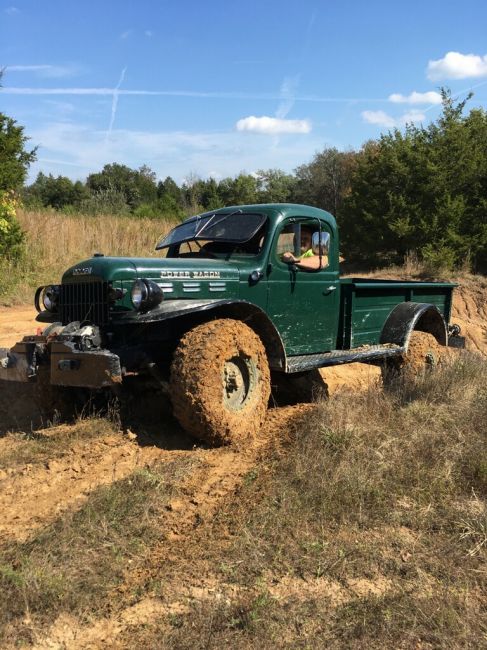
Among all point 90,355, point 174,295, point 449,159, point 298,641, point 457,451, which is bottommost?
point 298,641

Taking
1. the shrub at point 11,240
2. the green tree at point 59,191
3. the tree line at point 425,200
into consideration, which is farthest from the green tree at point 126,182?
the shrub at point 11,240

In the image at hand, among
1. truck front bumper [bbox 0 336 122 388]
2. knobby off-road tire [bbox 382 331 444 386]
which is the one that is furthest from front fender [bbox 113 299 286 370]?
knobby off-road tire [bbox 382 331 444 386]

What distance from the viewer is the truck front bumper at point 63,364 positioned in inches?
168

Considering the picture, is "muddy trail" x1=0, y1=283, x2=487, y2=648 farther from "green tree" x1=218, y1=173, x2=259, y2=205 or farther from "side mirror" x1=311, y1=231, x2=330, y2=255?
"green tree" x1=218, y1=173, x2=259, y2=205

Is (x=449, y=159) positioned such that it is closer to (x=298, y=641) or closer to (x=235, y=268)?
(x=235, y=268)

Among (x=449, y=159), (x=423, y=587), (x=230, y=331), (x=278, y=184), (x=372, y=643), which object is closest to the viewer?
(x=372, y=643)

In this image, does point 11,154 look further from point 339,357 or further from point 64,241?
point 339,357

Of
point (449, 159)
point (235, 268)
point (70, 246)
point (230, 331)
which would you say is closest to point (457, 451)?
point (230, 331)

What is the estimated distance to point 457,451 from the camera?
159 inches

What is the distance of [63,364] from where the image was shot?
4.40m

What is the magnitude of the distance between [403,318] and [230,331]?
309cm

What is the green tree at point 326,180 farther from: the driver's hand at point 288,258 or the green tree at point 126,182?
the driver's hand at point 288,258

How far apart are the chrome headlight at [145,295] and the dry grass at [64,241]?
25.1 feet

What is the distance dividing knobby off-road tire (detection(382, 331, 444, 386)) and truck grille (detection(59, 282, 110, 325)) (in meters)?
3.42
